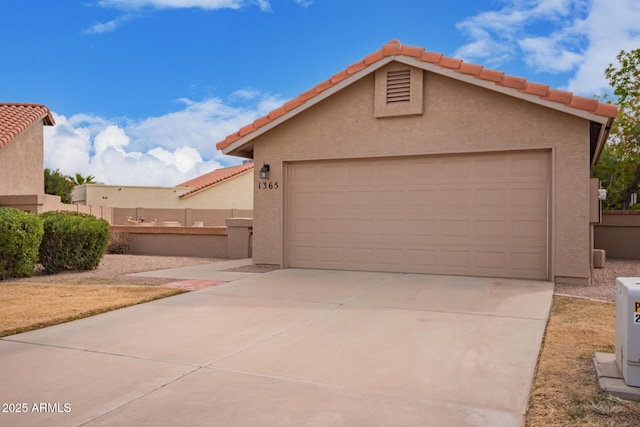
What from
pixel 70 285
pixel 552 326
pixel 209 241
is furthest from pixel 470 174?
pixel 209 241

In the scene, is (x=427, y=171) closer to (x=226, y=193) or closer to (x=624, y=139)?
(x=624, y=139)

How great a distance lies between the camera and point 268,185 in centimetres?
1198

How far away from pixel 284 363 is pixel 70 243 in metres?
8.91

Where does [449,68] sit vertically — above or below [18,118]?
below

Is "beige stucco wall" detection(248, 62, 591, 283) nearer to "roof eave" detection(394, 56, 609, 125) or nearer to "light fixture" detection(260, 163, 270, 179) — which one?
"light fixture" detection(260, 163, 270, 179)

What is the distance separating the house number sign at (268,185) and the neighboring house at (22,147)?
11.5 meters

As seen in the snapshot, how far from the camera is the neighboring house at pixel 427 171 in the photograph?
953 cm

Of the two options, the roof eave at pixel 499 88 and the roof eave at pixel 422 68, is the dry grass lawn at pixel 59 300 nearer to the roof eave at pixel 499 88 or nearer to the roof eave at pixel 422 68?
the roof eave at pixel 422 68

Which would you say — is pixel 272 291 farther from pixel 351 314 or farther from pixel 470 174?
pixel 470 174

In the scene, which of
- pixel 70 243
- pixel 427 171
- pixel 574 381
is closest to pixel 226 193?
pixel 70 243

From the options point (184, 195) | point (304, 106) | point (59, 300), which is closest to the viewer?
point (59, 300)

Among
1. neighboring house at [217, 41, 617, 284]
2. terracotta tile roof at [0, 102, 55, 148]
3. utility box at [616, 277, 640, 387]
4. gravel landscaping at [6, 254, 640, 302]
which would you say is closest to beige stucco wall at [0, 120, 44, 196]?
terracotta tile roof at [0, 102, 55, 148]

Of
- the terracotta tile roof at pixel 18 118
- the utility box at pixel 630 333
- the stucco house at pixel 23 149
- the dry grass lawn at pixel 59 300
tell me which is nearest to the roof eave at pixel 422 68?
the dry grass lawn at pixel 59 300

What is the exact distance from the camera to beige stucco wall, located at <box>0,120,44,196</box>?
19.7 m
